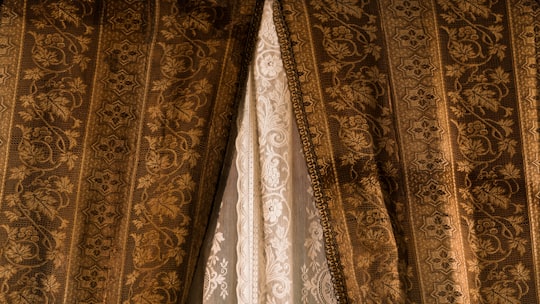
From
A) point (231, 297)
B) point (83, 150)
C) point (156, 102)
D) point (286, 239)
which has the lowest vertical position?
point (231, 297)

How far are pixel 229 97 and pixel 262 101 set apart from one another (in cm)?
8

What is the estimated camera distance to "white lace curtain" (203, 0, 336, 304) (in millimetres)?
1492

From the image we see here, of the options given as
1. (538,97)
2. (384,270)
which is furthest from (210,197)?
(538,97)

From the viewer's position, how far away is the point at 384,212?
1.48 m

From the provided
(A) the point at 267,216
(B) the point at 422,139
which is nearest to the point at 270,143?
(A) the point at 267,216

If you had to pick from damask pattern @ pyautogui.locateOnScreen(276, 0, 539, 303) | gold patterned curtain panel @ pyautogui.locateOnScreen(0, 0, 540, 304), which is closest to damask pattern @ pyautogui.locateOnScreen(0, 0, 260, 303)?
gold patterned curtain panel @ pyautogui.locateOnScreen(0, 0, 540, 304)

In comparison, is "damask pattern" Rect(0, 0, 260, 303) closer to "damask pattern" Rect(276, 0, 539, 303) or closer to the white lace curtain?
the white lace curtain

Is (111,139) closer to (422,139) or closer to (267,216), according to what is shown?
(267,216)

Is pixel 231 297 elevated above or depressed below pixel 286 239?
below

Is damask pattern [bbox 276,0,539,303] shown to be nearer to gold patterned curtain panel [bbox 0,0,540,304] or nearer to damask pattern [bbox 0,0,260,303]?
gold patterned curtain panel [bbox 0,0,540,304]

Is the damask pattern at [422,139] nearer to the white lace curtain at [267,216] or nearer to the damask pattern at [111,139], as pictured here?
the white lace curtain at [267,216]

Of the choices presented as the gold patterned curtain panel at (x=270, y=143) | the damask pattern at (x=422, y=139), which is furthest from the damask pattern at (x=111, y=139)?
the damask pattern at (x=422, y=139)

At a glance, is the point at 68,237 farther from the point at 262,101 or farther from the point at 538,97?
the point at 538,97

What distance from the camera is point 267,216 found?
1522mm
